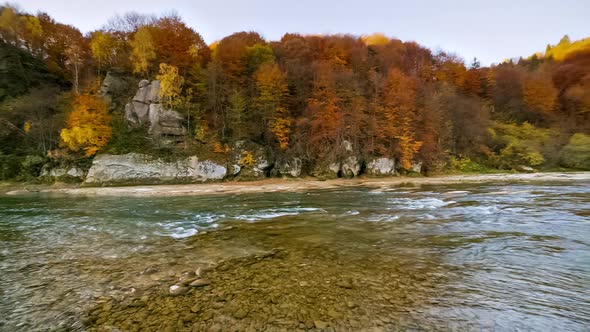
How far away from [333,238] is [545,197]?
52.0 ft

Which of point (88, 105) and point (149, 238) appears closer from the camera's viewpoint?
point (149, 238)

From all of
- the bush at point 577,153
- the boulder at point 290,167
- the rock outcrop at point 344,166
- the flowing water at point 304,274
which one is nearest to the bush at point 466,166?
the bush at point 577,153

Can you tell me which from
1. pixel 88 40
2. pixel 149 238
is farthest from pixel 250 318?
pixel 88 40

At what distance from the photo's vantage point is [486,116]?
153 feet

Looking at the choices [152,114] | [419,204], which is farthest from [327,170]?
[152,114]

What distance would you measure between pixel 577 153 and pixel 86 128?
66.0m

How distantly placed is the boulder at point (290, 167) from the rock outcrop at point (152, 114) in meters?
13.8

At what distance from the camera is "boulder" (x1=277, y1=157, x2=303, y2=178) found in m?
35.0

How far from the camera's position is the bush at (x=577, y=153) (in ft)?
120

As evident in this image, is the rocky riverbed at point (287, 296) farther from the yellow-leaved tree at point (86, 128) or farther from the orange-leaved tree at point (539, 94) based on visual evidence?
the orange-leaved tree at point (539, 94)

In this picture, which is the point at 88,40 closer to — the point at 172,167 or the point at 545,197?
the point at 172,167

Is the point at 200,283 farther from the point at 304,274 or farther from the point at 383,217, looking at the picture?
the point at 383,217

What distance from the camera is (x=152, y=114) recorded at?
35.2 meters

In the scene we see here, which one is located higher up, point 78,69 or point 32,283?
point 78,69
